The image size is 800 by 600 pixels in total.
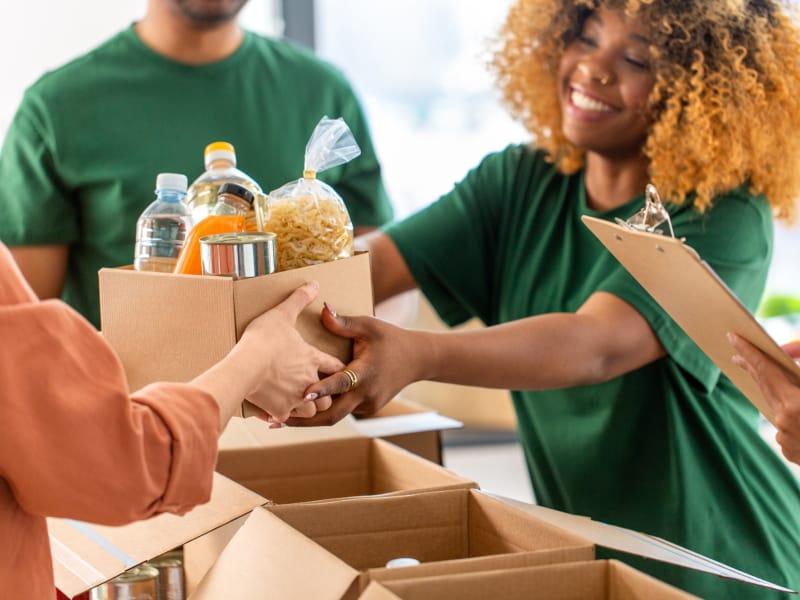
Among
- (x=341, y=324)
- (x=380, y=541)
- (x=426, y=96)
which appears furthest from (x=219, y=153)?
(x=426, y=96)

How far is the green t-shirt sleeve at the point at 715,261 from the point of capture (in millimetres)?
1543

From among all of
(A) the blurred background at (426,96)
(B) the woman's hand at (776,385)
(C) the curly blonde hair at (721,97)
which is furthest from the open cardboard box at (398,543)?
(A) the blurred background at (426,96)

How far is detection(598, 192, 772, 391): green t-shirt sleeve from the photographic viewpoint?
5.06ft

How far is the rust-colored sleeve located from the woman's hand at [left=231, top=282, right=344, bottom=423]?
7.3 inches

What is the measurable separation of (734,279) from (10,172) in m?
1.45

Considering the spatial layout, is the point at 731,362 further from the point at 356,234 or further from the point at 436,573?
the point at 356,234

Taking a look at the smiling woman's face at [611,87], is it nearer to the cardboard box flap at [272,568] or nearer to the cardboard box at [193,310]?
the cardboard box at [193,310]

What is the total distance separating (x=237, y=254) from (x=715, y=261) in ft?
2.68

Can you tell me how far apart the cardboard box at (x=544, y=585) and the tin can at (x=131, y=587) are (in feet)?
1.36

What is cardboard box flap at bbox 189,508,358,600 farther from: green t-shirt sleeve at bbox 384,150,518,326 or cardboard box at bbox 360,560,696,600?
green t-shirt sleeve at bbox 384,150,518,326

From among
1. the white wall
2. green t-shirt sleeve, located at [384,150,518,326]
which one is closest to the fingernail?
green t-shirt sleeve, located at [384,150,518,326]

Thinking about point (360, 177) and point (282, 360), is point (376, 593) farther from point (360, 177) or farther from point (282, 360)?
point (360, 177)

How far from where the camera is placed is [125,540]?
3.90ft

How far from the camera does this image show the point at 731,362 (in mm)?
1271
